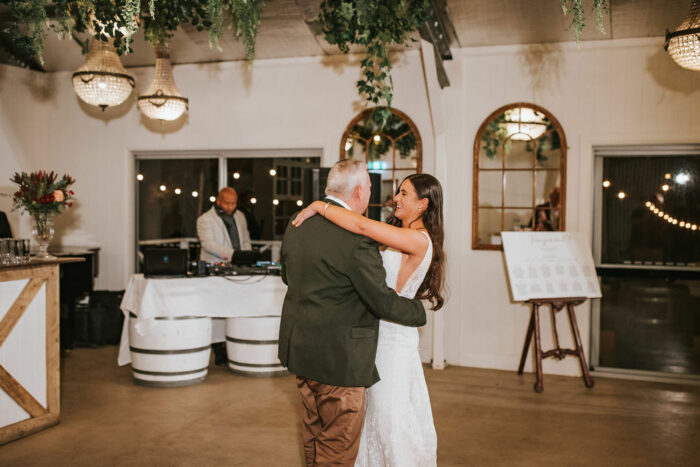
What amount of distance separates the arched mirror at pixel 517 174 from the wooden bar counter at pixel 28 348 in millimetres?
3813

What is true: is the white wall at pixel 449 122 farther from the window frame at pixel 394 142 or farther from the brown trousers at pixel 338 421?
the brown trousers at pixel 338 421

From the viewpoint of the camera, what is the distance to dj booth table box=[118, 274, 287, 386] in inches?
205

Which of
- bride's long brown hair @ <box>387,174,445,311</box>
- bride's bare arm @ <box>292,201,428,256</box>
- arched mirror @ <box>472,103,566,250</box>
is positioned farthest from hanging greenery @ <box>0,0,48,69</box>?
arched mirror @ <box>472,103,566,250</box>

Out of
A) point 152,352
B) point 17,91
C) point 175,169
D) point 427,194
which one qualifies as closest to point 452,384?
point 152,352

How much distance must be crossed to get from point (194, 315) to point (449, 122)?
3040mm

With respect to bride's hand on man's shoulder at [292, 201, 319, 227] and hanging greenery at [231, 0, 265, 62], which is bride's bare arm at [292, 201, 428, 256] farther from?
hanging greenery at [231, 0, 265, 62]

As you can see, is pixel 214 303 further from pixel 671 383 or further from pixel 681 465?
pixel 671 383

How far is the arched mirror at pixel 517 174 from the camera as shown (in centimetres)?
599

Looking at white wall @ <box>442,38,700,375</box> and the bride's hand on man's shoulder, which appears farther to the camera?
white wall @ <box>442,38,700,375</box>

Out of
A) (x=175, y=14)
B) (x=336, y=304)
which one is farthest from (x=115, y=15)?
(x=336, y=304)

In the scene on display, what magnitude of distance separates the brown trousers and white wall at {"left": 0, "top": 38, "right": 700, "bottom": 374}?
3.68 meters

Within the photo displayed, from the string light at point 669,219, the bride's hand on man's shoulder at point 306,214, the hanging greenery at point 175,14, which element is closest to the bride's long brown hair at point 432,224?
the bride's hand on man's shoulder at point 306,214

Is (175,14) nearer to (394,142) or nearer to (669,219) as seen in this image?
(394,142)

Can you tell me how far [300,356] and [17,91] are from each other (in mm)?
6279
